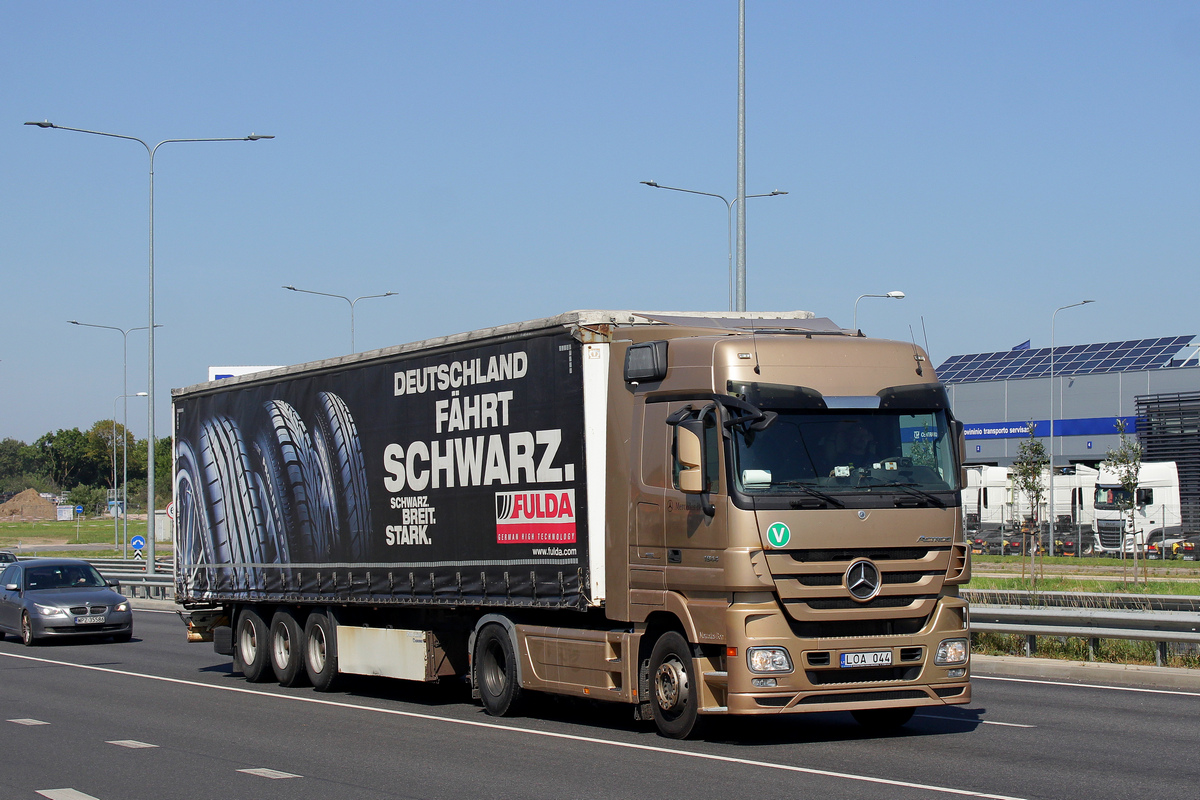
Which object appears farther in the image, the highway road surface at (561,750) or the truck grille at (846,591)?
the truck grille at (846,591)

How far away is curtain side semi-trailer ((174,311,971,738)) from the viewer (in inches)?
404

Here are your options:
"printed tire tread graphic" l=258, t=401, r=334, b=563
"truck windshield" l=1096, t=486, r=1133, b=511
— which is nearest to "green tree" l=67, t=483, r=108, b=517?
"truck windshield" l=1096, t=486, r=1133, b=511

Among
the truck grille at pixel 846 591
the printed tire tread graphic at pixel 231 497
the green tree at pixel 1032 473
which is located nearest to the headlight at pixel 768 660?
the truck grille at pixel 846 591

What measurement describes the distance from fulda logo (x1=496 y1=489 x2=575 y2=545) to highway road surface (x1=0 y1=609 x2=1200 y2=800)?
1681mm

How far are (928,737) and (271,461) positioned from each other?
915 centimetres

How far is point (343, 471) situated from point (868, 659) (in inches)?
284

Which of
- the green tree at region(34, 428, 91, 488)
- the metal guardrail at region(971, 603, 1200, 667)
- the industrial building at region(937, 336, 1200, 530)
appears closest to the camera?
the metal guardrail at region(971, 603, 1200, 667)

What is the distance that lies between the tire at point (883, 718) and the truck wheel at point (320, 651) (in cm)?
658

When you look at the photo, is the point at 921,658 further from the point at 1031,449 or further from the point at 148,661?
the point at 1031,449

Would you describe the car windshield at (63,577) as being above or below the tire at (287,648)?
above

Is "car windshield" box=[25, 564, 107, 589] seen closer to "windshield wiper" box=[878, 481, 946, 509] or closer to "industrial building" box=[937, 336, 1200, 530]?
"windshield wiper" box=[878, 481, 946, 509]

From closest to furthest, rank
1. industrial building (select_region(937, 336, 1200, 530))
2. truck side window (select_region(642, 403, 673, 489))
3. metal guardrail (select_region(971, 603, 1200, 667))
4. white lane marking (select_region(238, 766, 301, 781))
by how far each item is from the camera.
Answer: white lane marking (select_region(238, 766, 301, 781)) → truck side window (select_region(642, 403, 673, 489)) → metal guardrail (select_region(971, 603, 1200, 667)) → industrial building (select_region(937, 336, 1200, 530))

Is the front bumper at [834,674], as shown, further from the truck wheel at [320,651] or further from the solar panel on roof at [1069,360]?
the solar panel on roof at [1069,360]

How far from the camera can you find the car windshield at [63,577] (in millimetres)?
24219
